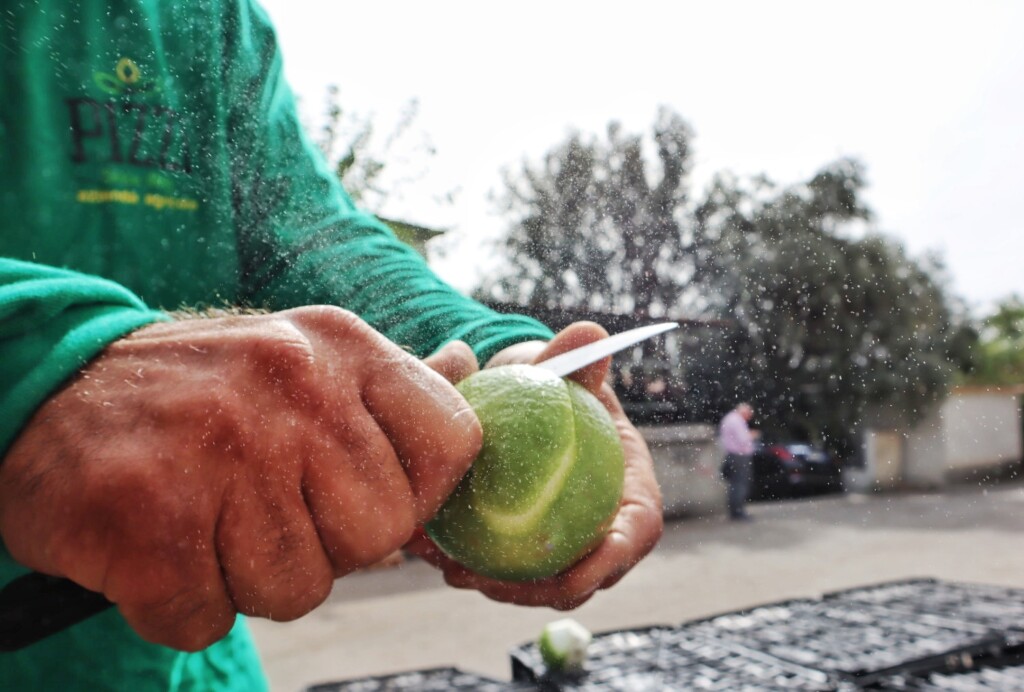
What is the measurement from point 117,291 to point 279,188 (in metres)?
0.35

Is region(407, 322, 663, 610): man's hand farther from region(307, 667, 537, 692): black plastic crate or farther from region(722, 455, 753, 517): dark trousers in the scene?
region(307, 667, 537, 692): black plastic crate

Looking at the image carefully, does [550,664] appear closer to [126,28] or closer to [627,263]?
[627,263]

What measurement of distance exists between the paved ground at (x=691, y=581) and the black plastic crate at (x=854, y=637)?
66 cm

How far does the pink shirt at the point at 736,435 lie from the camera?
3.02ft

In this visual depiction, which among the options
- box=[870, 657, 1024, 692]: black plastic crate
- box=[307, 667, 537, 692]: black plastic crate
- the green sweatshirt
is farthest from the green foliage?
box=[307, 667, 537, 692]: black plastic crate

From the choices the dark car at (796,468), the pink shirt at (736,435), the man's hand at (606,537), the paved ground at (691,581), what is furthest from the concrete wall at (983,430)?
the man's hand at (606,537)

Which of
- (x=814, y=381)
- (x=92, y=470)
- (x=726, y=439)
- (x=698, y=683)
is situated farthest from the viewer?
(x=698, y=683)

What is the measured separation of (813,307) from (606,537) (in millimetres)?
316

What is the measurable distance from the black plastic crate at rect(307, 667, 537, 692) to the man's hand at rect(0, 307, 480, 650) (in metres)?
0.89

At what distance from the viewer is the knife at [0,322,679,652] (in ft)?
1.56

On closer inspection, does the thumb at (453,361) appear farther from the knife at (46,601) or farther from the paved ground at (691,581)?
the paved ground at (691,581)

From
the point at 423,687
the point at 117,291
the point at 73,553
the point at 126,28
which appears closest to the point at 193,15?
the point at 126,28

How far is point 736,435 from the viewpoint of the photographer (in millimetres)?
938

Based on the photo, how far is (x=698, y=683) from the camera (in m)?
1.20
